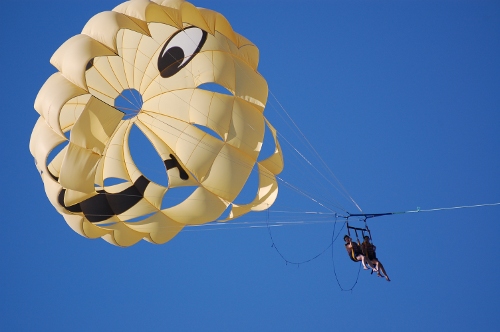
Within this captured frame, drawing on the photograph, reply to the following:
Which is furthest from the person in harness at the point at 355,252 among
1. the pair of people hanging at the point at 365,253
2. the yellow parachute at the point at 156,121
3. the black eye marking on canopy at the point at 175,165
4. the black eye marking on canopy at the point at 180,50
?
the black eye marking on canopy at the point at 180,50

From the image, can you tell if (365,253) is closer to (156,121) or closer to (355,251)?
(355,251)

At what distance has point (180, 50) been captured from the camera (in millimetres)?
18594

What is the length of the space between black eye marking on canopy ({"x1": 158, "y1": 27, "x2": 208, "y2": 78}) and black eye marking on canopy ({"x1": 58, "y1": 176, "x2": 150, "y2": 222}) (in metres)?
2.45

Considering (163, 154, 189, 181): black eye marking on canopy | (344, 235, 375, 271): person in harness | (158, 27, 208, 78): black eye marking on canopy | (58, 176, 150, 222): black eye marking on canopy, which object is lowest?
(58, 176, 150, 222): black eye marking on canopy

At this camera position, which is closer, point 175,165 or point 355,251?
point 355,251

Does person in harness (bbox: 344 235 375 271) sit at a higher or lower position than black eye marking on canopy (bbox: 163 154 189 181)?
lower

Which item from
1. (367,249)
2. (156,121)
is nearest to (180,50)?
(156,121)

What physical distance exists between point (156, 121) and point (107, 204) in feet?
6.64

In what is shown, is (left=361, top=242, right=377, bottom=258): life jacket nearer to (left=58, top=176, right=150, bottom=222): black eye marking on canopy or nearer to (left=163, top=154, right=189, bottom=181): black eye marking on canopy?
(left=163, top=154, right=189, bottom=181): black eye marking on canopy

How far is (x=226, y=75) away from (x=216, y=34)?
1.03 metres

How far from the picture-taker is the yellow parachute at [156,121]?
16719 mm

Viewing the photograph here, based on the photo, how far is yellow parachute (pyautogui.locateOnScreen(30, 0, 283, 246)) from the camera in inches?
658

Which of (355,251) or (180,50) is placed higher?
(180,50)

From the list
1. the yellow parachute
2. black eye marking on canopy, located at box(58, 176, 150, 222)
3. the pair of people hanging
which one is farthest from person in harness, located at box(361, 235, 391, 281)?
black eye marking on canopy, located at box(58, 176, 150, 222)
